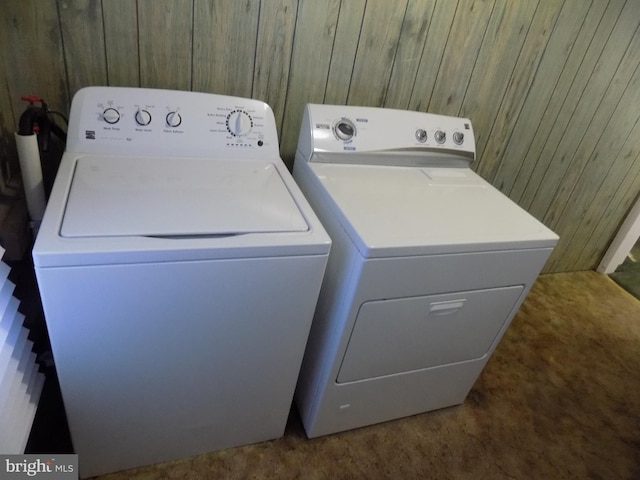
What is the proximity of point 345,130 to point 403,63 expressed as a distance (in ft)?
1.34

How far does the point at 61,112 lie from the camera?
4.15 ft

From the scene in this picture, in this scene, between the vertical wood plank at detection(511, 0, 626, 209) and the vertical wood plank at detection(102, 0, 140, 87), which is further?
the vertical wood plank at detection(511, 0, 626, 209)

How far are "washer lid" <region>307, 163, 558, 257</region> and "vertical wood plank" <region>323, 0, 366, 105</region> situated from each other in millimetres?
326

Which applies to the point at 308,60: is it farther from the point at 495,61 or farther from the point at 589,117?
the point at 589,117

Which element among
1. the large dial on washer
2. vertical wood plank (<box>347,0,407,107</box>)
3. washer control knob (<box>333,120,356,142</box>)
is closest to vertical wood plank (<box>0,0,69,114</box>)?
the large dial on washer

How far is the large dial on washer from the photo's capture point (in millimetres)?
1288

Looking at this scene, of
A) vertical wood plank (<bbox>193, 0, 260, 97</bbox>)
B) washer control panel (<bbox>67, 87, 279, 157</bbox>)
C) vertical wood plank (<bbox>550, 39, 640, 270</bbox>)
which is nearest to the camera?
washer control panel (<bbox>67, 87, 279, 157</bbox>)

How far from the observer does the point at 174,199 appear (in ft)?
3.34

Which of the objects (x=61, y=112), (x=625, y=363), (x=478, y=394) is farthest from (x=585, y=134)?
(x=61, y=112)

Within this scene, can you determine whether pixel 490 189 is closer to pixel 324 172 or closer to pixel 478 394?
pixel 324 172

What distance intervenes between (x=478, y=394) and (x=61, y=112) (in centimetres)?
184

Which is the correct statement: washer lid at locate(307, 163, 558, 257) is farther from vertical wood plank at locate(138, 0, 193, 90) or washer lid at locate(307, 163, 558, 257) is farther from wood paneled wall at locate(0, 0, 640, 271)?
vertical wood plank at locate(138, 0, 193, 90)

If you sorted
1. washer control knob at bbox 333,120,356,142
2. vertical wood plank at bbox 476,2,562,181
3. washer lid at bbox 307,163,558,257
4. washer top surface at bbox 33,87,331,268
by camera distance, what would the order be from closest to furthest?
washer top surface at bbox 33,87,331,268 < washer lid at bbox 307,163,558,257 < washer control knob at bbox 333,120,356,142 < vertical wood plank at bbox 476,2,562,181

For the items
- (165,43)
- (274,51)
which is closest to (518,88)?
(274,51)
